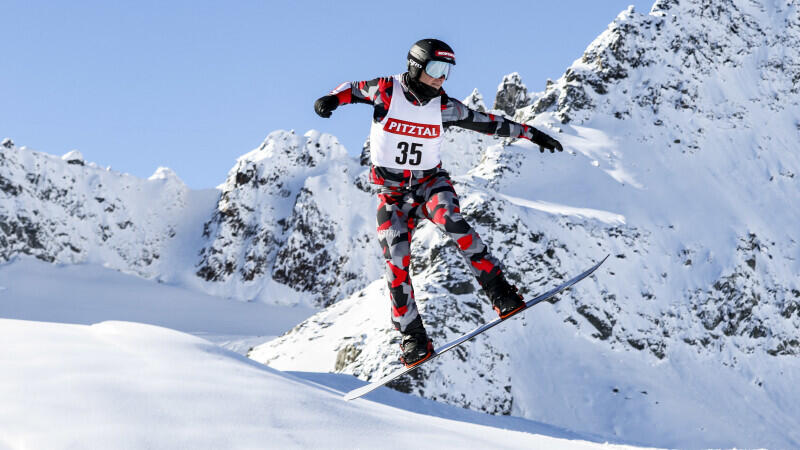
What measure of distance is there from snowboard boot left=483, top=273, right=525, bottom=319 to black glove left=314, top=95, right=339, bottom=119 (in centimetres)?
228

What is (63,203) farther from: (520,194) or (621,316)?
(621,316)

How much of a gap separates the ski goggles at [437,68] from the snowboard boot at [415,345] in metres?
2.38

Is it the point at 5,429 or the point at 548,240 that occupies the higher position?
the point at 548,240

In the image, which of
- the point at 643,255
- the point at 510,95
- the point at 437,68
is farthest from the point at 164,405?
the point at 510,95

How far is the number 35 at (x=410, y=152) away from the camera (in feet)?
22.0

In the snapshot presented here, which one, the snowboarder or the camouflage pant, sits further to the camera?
the camouflage pant

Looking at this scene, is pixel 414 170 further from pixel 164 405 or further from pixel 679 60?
pixel 679 60

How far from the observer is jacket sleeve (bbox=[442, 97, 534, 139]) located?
6.90 meters

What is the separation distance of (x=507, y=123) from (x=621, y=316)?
35.8 m

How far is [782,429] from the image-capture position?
3778 cm

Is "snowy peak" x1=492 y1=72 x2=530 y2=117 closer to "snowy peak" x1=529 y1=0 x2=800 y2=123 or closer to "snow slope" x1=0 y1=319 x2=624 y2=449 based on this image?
"snowy peak" x1=529 y1=0 x2=800 y2=123

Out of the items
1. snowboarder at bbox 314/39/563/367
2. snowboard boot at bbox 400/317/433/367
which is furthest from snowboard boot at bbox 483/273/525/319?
snowboard boot at bbox 400/317/433/367

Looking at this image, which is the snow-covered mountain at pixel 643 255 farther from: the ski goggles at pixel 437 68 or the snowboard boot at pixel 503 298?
the ski goggles at pixel 437 68

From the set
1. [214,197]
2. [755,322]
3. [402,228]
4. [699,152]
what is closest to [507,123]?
[402,228]
